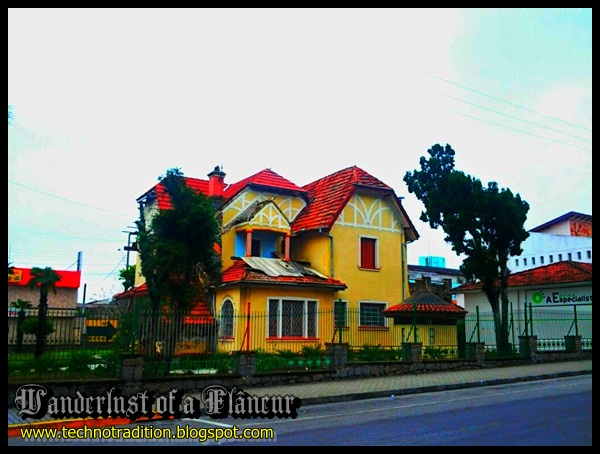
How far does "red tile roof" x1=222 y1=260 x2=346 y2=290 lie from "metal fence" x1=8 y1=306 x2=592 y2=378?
3.83ft

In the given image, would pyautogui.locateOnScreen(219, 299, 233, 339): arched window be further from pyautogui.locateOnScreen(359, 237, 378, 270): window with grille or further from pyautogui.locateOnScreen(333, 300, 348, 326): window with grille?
pyautogui.locateOnScreen(359, 237, 378, 270): window with grille

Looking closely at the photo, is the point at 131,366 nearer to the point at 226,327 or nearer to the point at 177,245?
the point at 177,245

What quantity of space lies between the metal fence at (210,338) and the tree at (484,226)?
148 centimetres

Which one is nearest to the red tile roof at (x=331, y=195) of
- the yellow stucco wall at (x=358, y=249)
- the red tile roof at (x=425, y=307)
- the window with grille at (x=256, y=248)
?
the yellow stucco wall at (x=358, y=249)

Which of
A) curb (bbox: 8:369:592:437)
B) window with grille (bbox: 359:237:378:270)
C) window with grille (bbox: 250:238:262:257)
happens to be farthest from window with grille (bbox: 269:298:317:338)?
curb (bbox: 8:369:592:437)

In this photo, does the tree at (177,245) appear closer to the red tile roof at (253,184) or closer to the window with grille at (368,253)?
the red tile roof at (253,184)

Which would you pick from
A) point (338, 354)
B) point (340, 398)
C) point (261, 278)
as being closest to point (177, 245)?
point (261, 278)

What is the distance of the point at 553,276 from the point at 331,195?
12945 mm

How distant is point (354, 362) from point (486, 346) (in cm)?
797

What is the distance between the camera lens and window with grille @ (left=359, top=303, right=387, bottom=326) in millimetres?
27938

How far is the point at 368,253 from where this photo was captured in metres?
29.3

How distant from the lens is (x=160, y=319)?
16453mm
